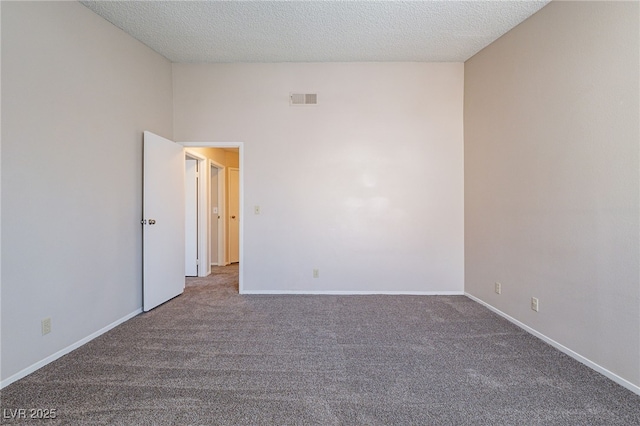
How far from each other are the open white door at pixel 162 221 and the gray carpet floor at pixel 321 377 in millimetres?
474

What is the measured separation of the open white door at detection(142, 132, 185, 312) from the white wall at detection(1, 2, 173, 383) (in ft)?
0.37

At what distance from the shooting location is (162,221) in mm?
3246

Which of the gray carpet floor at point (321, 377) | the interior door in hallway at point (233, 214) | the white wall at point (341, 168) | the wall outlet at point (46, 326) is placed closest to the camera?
the gray carpet floor at point (321, 377)

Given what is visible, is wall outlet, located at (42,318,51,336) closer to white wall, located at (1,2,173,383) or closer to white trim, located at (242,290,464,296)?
white wall, located at (1,2,173,383)

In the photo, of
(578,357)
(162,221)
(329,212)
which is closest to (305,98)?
(329,212)

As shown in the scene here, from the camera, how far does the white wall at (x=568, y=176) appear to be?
181 cm

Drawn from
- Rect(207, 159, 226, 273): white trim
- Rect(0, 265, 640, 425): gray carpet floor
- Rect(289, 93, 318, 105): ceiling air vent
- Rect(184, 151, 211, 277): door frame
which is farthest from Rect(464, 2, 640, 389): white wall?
Rect(207, 159, 226, 273): white trim

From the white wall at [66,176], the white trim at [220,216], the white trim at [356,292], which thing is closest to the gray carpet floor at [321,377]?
the white wall at [66,176]

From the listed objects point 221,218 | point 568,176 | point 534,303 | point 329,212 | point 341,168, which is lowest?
point 534,303

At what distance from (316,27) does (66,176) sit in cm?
262

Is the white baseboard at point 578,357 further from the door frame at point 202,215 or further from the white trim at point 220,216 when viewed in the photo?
the white trim at point 220,216

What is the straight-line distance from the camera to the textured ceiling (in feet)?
8.24

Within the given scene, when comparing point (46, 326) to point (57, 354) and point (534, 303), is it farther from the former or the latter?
point (534, 303)

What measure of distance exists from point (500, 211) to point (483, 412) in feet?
6.81
